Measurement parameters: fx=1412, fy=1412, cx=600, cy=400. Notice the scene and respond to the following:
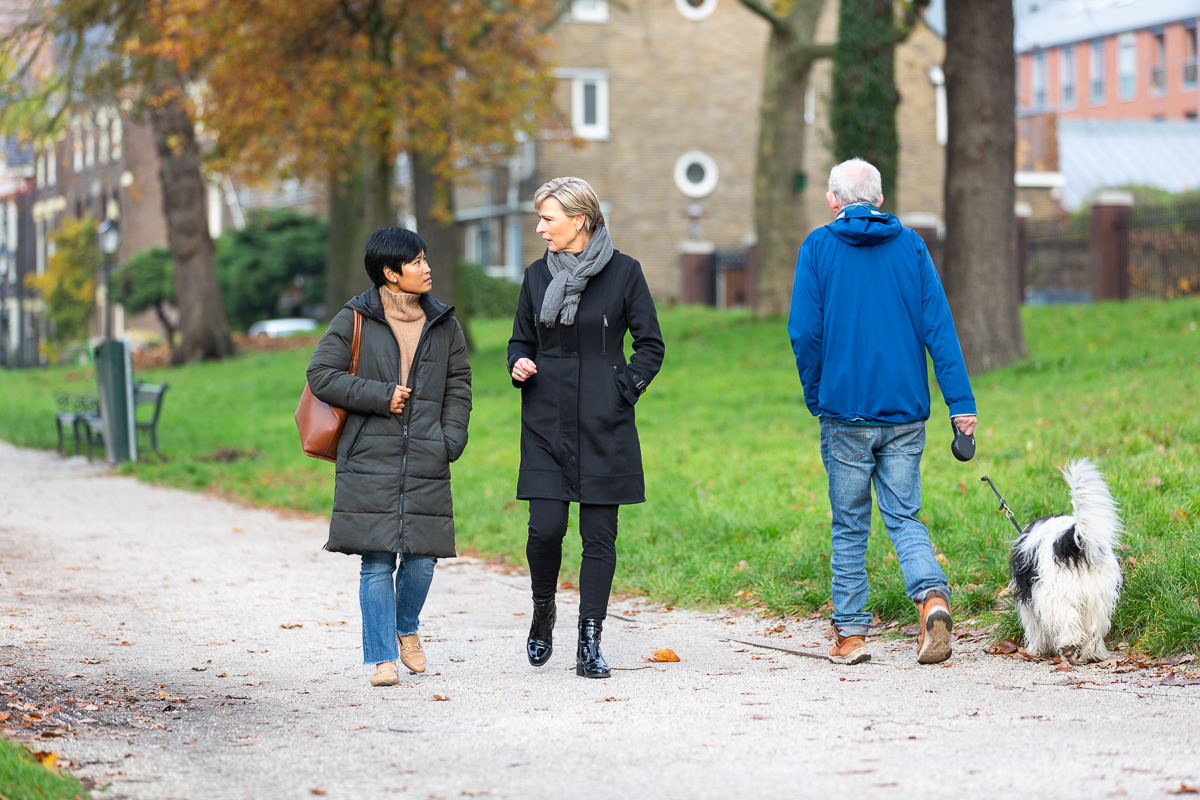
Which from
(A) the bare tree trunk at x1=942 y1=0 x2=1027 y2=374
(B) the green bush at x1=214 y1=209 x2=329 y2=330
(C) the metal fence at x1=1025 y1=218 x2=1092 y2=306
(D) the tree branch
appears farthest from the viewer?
Answer: (B) the green bush at x1=214 y1=209 x2=329 y2=330

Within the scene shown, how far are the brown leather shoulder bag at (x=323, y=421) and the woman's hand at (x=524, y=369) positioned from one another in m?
0.63

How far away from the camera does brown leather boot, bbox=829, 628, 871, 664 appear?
577 cm

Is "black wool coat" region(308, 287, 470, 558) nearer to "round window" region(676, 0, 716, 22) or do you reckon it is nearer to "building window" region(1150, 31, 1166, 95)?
"round window" region(676, 0, 716, 22)

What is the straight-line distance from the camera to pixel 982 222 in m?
15.2

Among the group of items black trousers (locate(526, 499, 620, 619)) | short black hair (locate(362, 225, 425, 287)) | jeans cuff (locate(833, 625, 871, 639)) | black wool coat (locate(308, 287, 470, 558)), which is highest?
short black hair (locate(362, 225, 425, 287))

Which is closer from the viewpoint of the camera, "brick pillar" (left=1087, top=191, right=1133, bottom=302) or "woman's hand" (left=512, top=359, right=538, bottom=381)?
"woman's hand" (left=512, top=359, right=538, bottom=381)

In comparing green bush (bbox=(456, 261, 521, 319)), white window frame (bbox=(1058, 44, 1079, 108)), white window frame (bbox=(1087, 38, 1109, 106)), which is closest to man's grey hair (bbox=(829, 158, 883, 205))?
green bush (bbox=(456, 261, 521, 319))

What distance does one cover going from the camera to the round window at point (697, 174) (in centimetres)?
4231

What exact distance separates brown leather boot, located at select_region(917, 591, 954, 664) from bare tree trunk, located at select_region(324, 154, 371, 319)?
26330 mm

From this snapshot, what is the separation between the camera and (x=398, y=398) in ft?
17.9

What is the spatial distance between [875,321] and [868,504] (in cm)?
76

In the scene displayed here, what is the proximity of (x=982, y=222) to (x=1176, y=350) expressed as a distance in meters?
2.47

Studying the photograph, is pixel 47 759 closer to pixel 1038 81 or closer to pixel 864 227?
pixel 864 227

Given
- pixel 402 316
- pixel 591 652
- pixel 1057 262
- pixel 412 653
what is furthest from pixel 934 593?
pixel 1057 262
